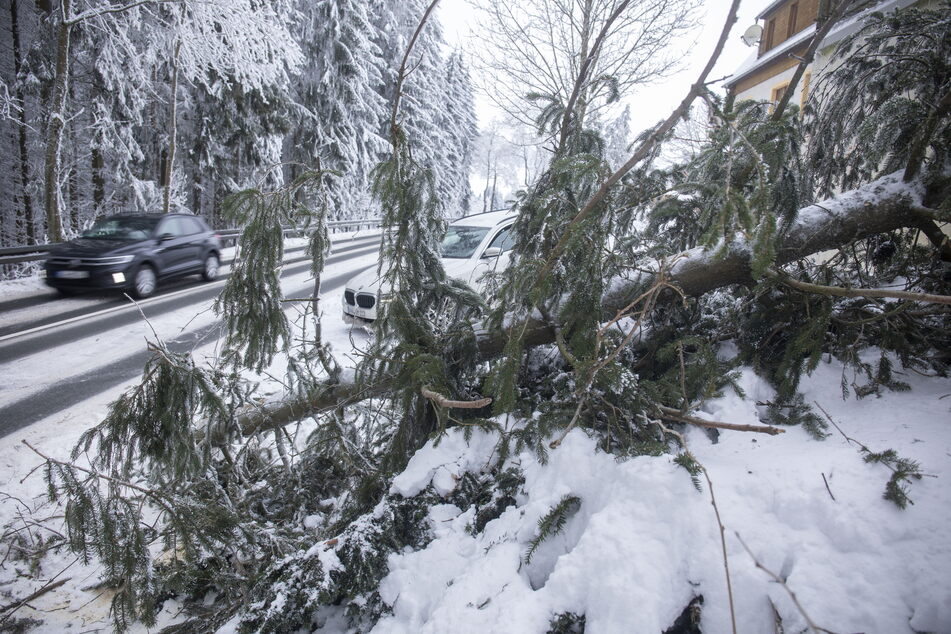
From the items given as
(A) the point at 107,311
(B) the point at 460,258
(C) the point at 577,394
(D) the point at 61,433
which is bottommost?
(D) the point at 61,433

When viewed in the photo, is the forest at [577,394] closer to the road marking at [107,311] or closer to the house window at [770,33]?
the road marking at [107,311]

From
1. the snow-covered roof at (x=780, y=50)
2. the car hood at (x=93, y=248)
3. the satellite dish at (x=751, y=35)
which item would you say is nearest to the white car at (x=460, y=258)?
the satellite dish at (x=751, y=35)

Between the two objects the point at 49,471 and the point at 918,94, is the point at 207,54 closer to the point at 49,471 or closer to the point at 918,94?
the point at 49,471

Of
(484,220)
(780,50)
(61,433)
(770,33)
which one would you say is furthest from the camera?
(770,33)

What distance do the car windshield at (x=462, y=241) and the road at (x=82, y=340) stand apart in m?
2.38

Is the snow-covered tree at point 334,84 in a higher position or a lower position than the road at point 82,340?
higher

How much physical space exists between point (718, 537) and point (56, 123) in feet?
43.7

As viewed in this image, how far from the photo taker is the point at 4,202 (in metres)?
12.9

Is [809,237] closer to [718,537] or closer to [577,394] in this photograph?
[577,394]

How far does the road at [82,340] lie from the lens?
471cm

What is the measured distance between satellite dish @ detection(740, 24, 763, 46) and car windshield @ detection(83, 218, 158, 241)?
10.2m

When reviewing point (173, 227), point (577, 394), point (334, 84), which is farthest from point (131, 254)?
point (334, 84)

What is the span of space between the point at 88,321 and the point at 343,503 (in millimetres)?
7224

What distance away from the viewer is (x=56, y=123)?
9242 mm
